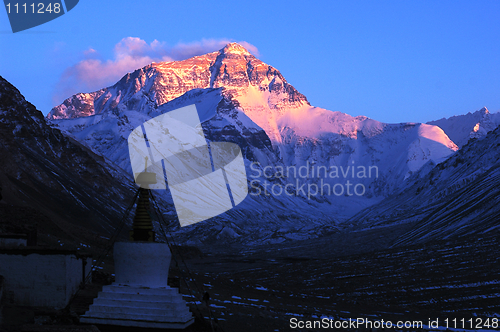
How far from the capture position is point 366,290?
55875 millimetres

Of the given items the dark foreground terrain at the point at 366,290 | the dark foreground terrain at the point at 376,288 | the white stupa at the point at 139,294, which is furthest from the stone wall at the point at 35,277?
the dark foreground terrain at the point at 376,288

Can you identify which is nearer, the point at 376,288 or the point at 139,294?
the point at 139,294

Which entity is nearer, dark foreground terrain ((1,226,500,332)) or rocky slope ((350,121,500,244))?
dark foreground terrain ((1,226,500,332))

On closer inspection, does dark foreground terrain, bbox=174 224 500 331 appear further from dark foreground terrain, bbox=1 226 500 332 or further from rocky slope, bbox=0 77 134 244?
rocky slope, bbox=0 77 134 244

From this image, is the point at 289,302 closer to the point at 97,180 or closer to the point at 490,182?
the point at 490,182

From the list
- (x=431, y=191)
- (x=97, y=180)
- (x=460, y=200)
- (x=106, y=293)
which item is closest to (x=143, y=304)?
(x=106, y=293)

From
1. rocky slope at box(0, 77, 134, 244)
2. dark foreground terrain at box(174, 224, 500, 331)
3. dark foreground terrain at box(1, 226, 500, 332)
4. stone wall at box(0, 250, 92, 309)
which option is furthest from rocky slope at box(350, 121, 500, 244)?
stone wall at box(0, 250, 92, 309)

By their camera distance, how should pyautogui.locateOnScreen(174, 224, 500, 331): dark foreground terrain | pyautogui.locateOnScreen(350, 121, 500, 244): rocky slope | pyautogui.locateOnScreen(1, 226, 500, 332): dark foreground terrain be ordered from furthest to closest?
pyautogui.locateOnScreen(350, 121, 500, 244): rocky slope → pyautogui.locateOnScreen(174, 224, 500, 331): dark foreground terrain → pyautogui.locateOnScreen(1, 226, 500, 332): dark foreground terrain

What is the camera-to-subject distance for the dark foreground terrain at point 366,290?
97.8 feet

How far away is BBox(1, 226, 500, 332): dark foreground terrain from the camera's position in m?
29.8

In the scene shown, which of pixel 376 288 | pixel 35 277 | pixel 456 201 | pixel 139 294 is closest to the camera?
pixel 139 294

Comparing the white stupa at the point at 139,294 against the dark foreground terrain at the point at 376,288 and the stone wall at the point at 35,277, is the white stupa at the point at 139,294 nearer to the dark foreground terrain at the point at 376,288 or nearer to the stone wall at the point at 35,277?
the stone wall at the point at 35,277

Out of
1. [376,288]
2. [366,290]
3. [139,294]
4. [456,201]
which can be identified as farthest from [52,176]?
[139,294]

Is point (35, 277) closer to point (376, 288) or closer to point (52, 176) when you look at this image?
point (376, 288)
